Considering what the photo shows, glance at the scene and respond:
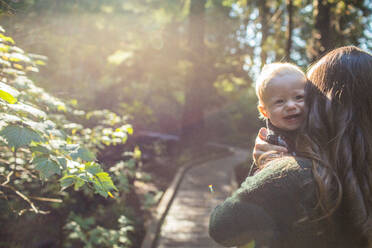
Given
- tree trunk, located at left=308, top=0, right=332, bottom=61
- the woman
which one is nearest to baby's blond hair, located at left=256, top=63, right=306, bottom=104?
the woman

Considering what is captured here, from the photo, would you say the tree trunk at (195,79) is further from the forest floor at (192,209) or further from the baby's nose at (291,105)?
the baby's nose at (291,105)

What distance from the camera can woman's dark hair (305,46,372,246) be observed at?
54.6 inches

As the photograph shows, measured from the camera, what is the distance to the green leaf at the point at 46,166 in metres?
1.74

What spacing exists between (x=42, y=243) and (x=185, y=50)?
42.9 feet

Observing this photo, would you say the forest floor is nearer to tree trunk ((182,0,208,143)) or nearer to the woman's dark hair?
the woman's dark hair

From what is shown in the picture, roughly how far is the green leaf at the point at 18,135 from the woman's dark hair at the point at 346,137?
4.36 feet

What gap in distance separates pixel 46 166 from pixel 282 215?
1.22 metres

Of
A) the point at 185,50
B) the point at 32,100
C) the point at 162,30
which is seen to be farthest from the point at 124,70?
the point at 32,100

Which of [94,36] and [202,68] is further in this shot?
[94,36]

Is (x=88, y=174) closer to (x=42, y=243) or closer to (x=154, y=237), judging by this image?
(x=42, y=243)

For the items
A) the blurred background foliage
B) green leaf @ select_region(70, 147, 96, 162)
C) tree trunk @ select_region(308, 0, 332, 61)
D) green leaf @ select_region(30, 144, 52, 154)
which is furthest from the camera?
tree trunk @ select_region(308, 0, 332, 61)

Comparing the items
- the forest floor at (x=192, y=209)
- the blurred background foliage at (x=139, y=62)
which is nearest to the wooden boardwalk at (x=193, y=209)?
the forest floor at (x=192, y=209)

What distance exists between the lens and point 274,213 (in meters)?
1.43

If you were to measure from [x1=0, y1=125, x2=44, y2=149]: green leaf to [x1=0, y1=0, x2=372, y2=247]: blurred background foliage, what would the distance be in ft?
3.87
